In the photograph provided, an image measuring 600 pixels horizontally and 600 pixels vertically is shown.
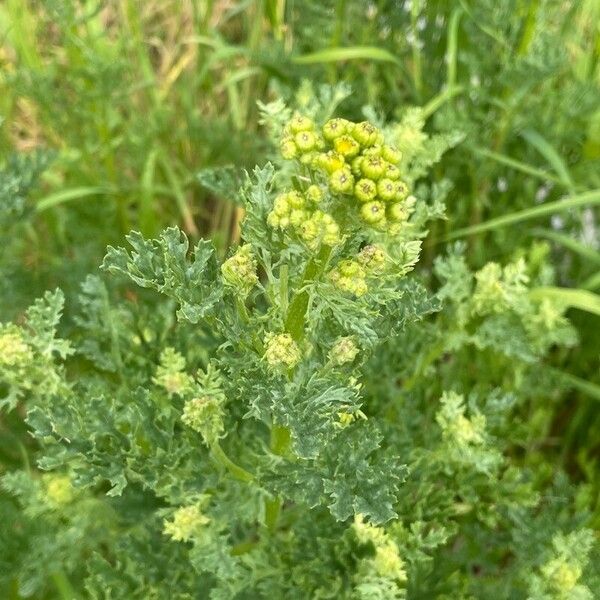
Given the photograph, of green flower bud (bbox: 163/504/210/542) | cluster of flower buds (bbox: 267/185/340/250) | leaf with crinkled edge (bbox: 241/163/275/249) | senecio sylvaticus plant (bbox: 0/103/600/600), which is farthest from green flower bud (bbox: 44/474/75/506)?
cluster of flower buds (bbox: 267/185/340/250)

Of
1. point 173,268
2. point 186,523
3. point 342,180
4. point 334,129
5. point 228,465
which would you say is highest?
point 334,129

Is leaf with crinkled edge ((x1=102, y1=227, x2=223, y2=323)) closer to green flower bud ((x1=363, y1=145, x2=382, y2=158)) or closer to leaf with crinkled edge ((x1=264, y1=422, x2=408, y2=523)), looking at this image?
green flower bud ((x1=363, y1=145, x2=382, y2=158))

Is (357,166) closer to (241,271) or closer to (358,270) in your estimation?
(358,270)

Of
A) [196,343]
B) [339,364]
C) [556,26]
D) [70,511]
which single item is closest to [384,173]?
[339,364]

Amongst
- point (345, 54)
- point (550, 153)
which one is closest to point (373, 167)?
point (345, 54)

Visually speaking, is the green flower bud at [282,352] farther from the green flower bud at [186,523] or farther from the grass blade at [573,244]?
the grass blade at [573,244]

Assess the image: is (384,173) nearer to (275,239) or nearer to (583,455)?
(275,239)
